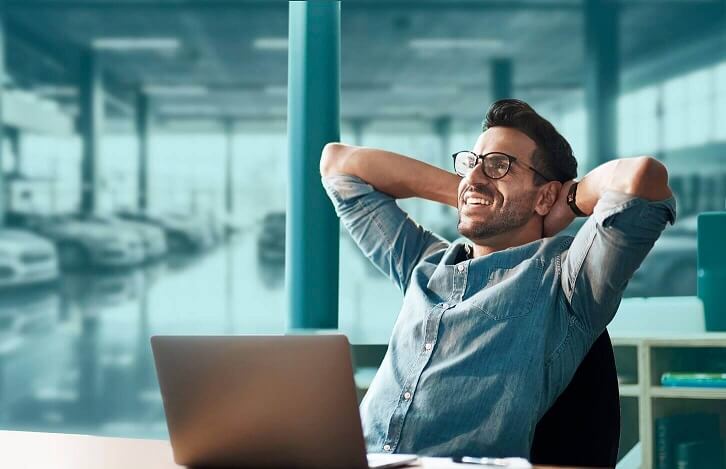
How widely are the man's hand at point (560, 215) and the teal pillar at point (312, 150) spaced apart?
108 cm

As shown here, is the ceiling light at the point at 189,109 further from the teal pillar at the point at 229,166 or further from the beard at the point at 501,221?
the beard at the point at 501,221

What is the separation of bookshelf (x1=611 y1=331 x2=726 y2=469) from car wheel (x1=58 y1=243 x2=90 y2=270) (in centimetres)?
Result: 793

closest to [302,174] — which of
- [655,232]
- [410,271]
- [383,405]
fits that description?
[410,271]

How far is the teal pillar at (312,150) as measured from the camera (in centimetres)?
282

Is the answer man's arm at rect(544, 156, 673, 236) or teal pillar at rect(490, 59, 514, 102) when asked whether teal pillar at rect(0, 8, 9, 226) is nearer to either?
teal pillar at rect(490, 59, 514, 102)

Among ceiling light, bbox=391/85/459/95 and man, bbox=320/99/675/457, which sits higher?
ceiling light, bbox=391/85/459/95

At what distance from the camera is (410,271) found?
6.56ft

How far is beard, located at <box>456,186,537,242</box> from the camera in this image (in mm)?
1829

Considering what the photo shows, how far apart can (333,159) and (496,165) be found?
491 millimetres

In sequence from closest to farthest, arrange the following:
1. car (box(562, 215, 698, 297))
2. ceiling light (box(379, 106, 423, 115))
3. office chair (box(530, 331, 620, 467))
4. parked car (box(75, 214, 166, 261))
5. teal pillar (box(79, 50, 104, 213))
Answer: office chair (box(530, 331, 620, 467)) < car (box(562, 215, 698, 297)) < ceiling light (box(379, 106, 423, 115)) < teal pillar (box(79, 50, 104, 213)) < parked car (box(75, 214, 166, 261))

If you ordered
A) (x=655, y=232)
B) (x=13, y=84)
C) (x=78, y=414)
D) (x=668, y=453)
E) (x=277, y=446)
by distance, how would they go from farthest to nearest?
(x=13, y=84)
(x=78, y=414)
(x=668, y=453)
(x=655, y=232)
(x=277, y=446)

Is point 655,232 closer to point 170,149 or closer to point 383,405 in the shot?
point 383,405

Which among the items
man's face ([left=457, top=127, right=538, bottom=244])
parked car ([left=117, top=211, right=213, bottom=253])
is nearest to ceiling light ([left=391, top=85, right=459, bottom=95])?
parked car ([left=117, top=211, right=213, bottom=253])

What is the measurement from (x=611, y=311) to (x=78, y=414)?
4965 mm
